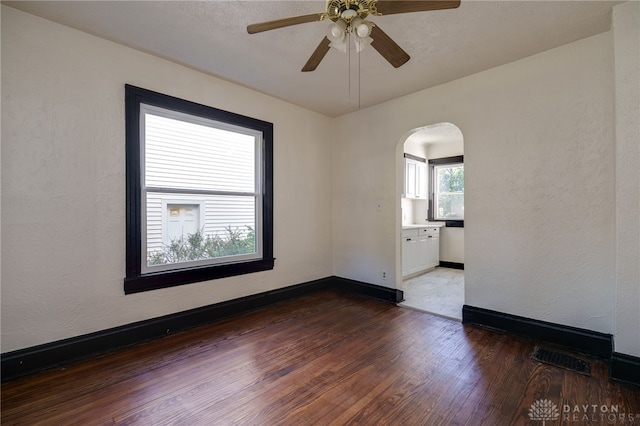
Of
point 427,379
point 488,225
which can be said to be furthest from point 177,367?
point 488,225

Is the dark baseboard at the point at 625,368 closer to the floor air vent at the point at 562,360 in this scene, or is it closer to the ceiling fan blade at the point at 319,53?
the floor air vent at the point at 562,360

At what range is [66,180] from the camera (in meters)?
2.36

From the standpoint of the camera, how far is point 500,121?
9.73 feet

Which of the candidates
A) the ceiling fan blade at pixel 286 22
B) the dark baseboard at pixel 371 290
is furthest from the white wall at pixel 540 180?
the ceiling fan blade at pixel 286 22

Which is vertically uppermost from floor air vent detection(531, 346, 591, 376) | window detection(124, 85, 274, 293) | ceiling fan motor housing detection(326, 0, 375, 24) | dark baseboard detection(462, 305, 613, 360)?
ceiling fan motor housing detection(326, 0, 375, 24)

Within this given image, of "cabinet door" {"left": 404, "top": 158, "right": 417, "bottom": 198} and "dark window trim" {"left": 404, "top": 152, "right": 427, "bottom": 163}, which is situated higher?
"dark window trim" {"left": 404, "top": 152, "right": 427, "bottom": 163}

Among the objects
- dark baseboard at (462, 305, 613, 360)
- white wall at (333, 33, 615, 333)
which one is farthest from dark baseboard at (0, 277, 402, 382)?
white wall at (333, 33, 615, 333)

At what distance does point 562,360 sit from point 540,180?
1616mm

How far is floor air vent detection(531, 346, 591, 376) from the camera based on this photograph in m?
2.21

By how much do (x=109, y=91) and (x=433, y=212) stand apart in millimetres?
6211

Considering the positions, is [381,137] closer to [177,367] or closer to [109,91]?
[109,91]

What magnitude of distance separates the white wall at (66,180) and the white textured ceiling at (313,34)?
24 centimetres

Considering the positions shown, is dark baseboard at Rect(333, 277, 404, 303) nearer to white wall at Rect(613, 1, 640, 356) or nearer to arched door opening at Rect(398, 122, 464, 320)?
arched door opening at Rect(398, 122, 464, 320)

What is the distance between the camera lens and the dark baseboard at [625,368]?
202 centimetres
